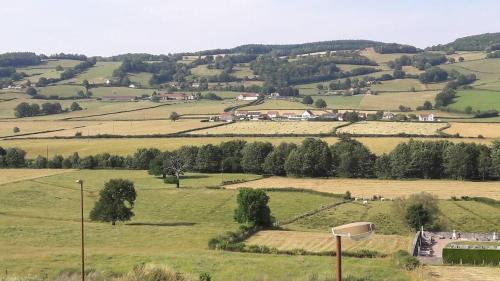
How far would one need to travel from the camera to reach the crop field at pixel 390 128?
4013 inches

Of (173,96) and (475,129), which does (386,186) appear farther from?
(173,96)

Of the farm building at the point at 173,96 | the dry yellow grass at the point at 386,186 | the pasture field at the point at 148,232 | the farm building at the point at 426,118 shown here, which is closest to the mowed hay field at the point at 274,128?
A: the farm building at the point at 426,118

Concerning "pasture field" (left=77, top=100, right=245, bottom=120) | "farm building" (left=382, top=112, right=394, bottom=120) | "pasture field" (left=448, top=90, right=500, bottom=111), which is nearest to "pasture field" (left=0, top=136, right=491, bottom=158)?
"farm building" (left=382, top=112, right=394, bottom=120)

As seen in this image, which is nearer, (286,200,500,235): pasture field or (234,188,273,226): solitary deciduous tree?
(234,188,273,226): solitary deciduous tree

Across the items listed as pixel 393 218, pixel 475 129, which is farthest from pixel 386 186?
pixel 475 129

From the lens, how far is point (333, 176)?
78.3 meters

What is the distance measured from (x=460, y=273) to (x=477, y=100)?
391 ft

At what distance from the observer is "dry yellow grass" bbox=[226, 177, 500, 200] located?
63.3 metres

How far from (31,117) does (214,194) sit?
88819mm

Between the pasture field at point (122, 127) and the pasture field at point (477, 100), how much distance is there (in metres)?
58.4

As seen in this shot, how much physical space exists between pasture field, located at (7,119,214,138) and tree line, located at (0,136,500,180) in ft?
77.3

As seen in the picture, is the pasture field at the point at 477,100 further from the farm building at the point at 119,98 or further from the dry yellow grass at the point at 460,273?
the dry yellow grass at the point at 460,273

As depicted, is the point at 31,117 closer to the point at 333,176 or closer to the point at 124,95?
the point at 124,95

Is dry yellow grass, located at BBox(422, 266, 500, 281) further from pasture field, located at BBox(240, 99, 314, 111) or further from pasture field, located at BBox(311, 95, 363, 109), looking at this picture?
pasture field, located at BBox(311, 95, 363, 109)
